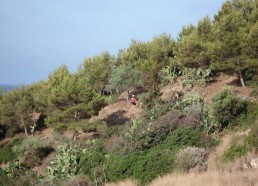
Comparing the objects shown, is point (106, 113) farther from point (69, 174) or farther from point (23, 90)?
point (69, 174)

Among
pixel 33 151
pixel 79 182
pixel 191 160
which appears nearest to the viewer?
pixel 191 160

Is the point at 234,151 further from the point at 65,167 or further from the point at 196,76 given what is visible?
the point at 196,76

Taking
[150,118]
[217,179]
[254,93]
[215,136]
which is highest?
[254,93]

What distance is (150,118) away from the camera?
2217cm

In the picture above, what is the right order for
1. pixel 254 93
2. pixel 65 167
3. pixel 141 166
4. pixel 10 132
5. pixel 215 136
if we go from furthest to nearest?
pixel 10 132
pixel 254 93
pixel 65 167
pixel 215 136
pixel 141 166

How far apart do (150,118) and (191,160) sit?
26.7ft

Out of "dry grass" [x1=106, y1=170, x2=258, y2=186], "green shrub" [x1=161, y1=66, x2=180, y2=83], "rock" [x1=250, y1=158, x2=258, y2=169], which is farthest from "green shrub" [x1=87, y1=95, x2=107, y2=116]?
"rock" [x1=250, y1=158, x2=258, y2=169]

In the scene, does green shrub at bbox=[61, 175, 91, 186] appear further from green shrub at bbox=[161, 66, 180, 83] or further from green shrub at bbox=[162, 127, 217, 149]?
green shrub at bbox=[161, 66, 180, 83]

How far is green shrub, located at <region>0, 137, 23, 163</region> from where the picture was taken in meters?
28.1

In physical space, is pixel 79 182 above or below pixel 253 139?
below

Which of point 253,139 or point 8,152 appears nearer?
point 253,139

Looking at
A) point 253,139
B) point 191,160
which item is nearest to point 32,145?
point 191,160

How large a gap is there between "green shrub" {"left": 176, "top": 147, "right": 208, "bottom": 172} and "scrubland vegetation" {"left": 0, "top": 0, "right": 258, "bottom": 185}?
5cm

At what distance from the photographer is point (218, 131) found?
736 inches
